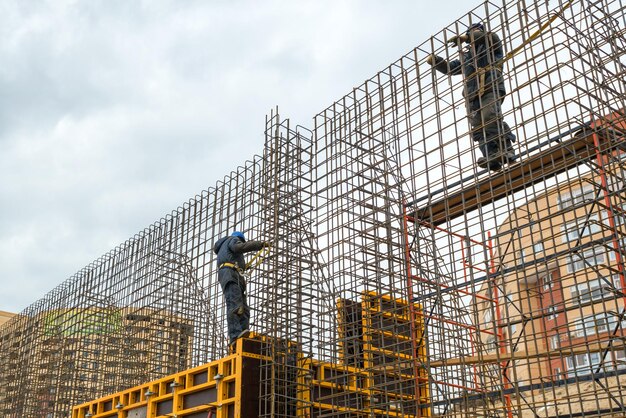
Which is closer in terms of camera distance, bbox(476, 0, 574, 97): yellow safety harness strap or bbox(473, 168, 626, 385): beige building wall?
bbox(473, 168, 626, 385): beige building wall

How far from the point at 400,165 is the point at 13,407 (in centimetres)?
1818

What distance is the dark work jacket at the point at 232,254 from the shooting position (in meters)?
13.0

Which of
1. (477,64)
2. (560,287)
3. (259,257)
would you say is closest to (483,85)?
(477,64)

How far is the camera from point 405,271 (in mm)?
12500

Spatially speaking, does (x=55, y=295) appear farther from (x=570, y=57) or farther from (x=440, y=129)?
(x=570, y=57)

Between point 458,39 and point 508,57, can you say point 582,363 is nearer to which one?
point 458,39

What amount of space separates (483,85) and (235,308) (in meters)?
5.72

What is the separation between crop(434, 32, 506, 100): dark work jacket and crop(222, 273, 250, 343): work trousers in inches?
209

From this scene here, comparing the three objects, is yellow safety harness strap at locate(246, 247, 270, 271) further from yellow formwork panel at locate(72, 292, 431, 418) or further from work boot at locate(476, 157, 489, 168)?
work boot at locate(476, 157, 489, 168)

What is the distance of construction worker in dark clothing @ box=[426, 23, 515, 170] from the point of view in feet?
35.4

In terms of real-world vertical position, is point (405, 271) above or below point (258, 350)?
above

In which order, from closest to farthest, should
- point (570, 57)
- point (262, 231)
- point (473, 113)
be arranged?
point (570, 57)
point (473, 113)
point (262, 231)

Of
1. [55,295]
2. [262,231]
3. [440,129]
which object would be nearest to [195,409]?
[262,231]

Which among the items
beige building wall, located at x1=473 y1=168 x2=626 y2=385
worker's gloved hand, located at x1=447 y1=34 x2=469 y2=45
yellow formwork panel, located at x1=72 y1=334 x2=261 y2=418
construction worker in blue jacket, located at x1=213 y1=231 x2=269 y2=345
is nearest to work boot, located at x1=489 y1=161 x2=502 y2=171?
beige building wall, located at x1=473 y1=168 x2=626 y2=385
